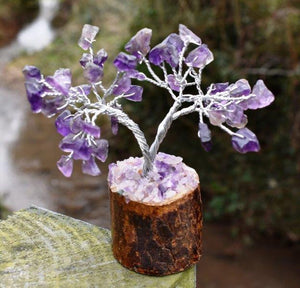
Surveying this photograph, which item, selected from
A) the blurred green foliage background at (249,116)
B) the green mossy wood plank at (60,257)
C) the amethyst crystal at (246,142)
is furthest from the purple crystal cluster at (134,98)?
the blurred green foliage background at (249,116)

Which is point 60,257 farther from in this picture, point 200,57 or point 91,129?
point 200,57

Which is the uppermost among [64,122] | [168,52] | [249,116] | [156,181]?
[168,52]

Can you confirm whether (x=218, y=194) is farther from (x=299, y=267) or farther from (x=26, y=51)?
(x=26, y=51)

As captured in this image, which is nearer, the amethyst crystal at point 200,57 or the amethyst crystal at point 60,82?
the amethyst crystal at point 60,82

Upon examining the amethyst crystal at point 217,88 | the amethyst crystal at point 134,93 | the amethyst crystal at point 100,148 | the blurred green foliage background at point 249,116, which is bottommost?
the blurred green foliage background at point 249,116

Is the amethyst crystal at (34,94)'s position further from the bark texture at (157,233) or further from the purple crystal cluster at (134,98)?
the bark texture at (157,233)

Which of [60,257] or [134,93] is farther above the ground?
[134,93]

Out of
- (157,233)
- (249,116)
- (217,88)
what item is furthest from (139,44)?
(249,116)
